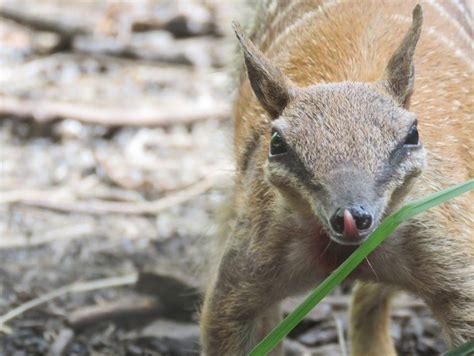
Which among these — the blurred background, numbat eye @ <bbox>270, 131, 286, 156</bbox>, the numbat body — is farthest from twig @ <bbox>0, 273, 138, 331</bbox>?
numbat eye @ <bbox>270, 131, 286, 156</bbox>

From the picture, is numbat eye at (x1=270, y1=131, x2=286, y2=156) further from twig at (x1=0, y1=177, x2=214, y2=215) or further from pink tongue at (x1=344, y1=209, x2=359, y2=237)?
twig at (x1=0, y1=177, x2=214, y2=215)

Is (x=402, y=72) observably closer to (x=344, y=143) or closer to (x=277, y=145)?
(x=344, y=143)

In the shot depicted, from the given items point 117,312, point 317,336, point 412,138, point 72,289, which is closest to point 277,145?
point 412,138

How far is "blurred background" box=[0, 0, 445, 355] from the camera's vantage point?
19.7 feet

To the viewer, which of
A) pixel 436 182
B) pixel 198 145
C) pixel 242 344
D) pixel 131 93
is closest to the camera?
pixel 436 182

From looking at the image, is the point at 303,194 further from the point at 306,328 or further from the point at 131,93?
the point at 131,93

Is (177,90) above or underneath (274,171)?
underneath

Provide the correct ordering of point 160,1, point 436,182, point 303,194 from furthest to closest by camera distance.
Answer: point 160,1
point 436,182
point 303,194

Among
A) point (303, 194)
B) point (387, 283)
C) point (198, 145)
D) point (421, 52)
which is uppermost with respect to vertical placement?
point (421, 52)

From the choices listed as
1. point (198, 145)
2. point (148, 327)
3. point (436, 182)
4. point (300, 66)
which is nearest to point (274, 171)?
point (436, 182)

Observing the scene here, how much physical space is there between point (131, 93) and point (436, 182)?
5429 mm

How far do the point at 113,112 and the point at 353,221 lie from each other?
5633 mm

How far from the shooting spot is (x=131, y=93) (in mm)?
9289

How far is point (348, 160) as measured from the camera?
3.58 metres
